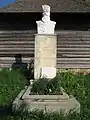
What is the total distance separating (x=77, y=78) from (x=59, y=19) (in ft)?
12.1

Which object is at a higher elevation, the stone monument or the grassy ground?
the stone monument

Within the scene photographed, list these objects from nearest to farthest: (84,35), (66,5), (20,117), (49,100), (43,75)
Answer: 1. (20,117)
2. (49,100)
3. (43,75)
4. (84,35)
5. (66,5)

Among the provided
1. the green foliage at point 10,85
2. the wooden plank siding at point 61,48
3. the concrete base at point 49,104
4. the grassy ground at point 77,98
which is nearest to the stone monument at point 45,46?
the grassy ground at point 77,98

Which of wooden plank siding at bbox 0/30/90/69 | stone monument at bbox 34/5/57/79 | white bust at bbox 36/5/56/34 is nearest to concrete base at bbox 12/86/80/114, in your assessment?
stone monument at bbox 34/5/57/79

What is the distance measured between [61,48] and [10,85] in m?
3.83

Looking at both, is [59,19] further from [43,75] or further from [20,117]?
[20,117]

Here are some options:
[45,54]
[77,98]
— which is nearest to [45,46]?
[45,54]

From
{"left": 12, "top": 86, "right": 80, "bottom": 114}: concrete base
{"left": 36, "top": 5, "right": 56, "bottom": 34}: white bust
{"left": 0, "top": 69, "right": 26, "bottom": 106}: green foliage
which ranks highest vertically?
{"left": 36, "top": 5, "right": 56, "bottom": 34}: white bust

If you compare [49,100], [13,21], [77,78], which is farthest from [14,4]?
[49,100]

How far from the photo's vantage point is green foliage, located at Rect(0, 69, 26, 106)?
361 inches

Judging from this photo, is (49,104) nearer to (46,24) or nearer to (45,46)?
(45,46)

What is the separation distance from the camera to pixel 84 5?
15250 mm

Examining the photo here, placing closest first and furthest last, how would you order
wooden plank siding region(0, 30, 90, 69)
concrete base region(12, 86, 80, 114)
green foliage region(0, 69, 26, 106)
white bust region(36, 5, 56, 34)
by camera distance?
1. concrete base region(12, 86, 80, 114)
2. green foliage region(0, 69, 26, 106)
3. white bust region(36, 5, 56, 34)
4. wooden plank siding region(0, 30, 90, 69)

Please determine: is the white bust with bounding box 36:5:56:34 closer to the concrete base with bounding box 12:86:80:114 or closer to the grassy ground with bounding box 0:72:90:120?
the grassy ground with bounding box 0:72:90:120
